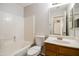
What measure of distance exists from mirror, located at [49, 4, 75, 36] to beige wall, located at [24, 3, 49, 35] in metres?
0.07

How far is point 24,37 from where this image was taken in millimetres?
1597

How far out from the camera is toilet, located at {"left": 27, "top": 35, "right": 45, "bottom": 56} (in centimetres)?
158

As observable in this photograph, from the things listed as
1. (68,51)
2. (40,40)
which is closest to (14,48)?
(40,40)

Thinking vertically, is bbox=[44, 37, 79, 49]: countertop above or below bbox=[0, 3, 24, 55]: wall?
below

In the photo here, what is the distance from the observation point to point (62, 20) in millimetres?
1538

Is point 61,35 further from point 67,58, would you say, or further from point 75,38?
point 67,58

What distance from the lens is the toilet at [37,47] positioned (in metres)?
1.58

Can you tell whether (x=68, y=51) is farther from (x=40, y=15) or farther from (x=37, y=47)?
(x=40, y=15)

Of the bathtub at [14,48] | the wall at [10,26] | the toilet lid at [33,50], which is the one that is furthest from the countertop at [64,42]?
the wall at [10,26]

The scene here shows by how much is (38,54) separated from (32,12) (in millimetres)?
614

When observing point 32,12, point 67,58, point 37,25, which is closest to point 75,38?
point 67,58

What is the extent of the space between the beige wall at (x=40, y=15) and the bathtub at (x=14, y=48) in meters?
0.26

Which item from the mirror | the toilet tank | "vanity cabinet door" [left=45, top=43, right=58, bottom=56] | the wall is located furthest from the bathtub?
the mirror

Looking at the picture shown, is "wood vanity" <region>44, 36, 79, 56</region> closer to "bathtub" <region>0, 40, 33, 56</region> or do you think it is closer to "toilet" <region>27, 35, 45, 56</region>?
"toilet" <region>27, 35, 45, 56</region>
